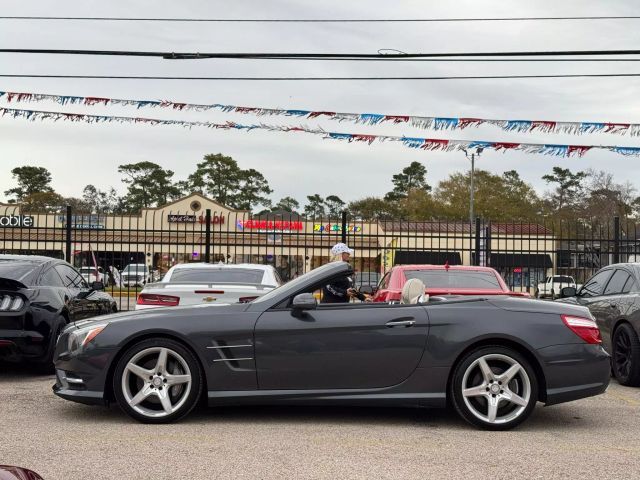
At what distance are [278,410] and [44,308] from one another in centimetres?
331

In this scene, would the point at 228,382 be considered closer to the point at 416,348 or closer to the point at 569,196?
the point at 416,348

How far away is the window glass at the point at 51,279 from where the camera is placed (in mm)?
9091

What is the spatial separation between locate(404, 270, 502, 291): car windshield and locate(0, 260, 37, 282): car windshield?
179 inches

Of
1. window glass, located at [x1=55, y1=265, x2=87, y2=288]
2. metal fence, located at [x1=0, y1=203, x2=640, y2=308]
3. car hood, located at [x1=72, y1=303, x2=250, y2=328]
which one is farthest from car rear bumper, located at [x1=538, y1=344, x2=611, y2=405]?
window glass, located at [x1=55, y1=265, x2=87, y2=288]

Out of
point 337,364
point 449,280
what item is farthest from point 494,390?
point 449,280

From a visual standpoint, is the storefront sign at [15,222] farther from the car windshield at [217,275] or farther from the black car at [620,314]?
the black car at [620,314]

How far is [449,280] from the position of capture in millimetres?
9711

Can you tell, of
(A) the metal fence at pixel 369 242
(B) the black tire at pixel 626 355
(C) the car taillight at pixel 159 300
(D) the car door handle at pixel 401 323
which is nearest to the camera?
(D) the car door handle at pixel 401 323

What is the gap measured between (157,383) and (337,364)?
1.41 meters

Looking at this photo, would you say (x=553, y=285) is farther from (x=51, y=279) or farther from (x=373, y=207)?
(x=373, y=207)

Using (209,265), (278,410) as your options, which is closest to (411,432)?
(278,410)

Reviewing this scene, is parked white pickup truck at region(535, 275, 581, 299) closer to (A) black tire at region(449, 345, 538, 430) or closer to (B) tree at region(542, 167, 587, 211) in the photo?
(A) black tire at region(449, 345, 538, 430)

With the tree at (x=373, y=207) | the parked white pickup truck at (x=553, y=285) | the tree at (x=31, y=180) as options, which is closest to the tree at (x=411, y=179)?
the tree at (x=373, y=207)

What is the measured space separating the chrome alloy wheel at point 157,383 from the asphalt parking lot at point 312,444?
16cm
